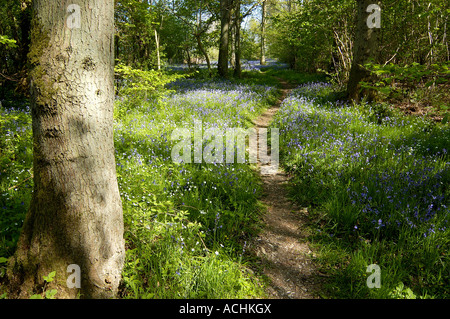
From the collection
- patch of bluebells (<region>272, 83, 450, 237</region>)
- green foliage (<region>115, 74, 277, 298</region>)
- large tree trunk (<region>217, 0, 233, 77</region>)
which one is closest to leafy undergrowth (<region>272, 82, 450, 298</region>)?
patch of bluebells (<region>272, 83, 450, 237</region>)

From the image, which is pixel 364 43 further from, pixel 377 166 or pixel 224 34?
pixel 224 34

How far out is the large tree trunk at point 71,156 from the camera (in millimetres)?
1815

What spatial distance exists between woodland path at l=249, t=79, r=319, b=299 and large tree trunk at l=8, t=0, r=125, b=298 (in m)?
1.58

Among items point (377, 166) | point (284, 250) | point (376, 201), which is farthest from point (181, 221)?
point (377, 166)

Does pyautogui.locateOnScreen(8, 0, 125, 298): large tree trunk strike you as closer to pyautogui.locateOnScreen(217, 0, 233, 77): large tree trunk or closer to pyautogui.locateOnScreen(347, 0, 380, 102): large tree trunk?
pyautogui.locateOnScreen(347, 0, 380, 102): large tree trunk

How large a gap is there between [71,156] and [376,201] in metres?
3.72

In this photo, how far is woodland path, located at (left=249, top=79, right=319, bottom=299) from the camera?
257 centimetres

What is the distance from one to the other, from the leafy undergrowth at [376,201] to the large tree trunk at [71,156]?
2.29 m

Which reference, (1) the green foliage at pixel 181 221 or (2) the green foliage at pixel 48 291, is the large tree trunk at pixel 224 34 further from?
(2) the green foliage at pixel 48 291

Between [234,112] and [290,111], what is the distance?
1797 mm

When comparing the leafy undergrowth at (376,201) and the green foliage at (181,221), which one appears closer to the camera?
the green foliage at (181,221)

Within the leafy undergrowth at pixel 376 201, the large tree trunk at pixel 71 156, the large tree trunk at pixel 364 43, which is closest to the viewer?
the large tree trunk at pixel 71 156

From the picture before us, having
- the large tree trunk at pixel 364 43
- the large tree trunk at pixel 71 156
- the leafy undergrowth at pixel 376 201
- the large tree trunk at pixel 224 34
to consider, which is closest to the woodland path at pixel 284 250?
the leafy undergrowth at pixel 376 201
